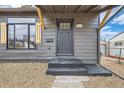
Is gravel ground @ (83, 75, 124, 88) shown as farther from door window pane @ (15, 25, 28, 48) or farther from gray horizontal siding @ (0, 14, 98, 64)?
door window pane @ (15, 25, 28, 48)

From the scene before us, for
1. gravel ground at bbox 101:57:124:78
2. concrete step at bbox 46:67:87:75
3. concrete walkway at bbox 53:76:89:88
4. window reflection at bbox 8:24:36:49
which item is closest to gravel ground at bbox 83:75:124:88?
concrete walkway at bbox 53:76:89:88

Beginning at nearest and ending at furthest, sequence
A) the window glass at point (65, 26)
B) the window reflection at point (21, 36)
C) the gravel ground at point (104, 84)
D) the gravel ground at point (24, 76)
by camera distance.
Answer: the gravel ground at point (104, 84) → the gravel ground at point (24, 76) → the window reflection at point (21, 36) → the window glass at point (65, 26)

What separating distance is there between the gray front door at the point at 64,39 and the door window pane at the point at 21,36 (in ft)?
5.26

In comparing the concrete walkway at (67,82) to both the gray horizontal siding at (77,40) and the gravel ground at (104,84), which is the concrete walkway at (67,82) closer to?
the gravel ground at (104,84)

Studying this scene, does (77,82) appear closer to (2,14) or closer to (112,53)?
(2,14)

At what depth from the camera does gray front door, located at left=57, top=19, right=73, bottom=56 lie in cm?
1095

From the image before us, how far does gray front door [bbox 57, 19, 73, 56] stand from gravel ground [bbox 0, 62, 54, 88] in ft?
4.15

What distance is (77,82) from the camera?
6.88m

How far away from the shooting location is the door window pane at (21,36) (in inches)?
428

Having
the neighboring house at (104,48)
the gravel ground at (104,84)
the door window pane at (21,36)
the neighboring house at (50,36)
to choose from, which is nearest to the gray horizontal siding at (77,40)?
the neighboring house at (50,36)

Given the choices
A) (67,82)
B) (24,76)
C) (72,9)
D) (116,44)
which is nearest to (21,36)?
(72,9)

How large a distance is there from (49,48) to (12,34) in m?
1.95

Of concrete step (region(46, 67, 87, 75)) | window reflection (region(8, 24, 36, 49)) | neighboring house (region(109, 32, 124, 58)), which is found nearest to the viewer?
concrete step (region(46, 67, 87, 75))
